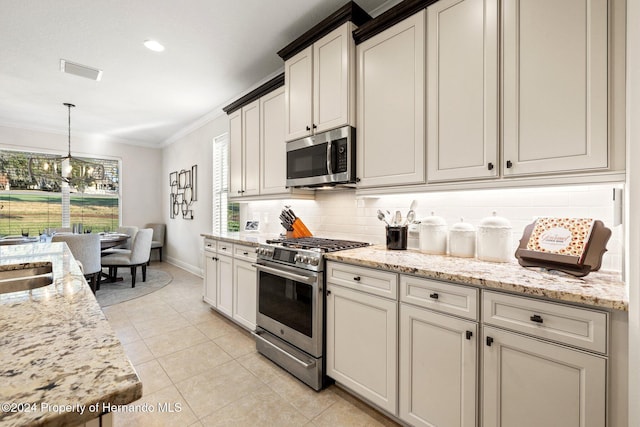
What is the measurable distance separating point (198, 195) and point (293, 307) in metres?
3.75

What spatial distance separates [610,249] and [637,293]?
0.67 m

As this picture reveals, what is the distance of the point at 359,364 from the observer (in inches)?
69.9

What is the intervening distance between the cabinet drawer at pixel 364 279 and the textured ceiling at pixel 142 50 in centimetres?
207

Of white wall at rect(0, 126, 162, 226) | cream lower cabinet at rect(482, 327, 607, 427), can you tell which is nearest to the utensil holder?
cream lower cabinet at rect(482, 327, 607, 427)

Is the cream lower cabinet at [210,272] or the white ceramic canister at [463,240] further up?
the white ceramic canister at [463,240]

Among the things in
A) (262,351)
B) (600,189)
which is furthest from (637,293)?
(262,351)

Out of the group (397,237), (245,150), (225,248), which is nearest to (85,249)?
(225,248)

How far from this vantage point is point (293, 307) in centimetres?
214

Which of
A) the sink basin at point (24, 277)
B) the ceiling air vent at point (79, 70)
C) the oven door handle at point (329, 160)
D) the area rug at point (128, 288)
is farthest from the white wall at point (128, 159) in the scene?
the oven door handle at point (329, 160)

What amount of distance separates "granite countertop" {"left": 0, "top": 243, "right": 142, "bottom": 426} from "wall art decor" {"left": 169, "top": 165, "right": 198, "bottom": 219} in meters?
4.69

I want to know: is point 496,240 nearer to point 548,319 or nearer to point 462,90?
point 548,319

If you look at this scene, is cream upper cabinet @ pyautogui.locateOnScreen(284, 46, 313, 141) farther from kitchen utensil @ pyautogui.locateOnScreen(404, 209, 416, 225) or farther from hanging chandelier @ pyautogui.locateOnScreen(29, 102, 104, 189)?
hanging chandelier @ pyautogui.locateOnScreen(29, 102, 104, 189)

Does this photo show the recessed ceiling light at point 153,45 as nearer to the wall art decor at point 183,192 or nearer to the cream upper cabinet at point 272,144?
the cream upper cabinet at point 272,144

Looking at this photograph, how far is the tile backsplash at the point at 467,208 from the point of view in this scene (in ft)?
4.76
